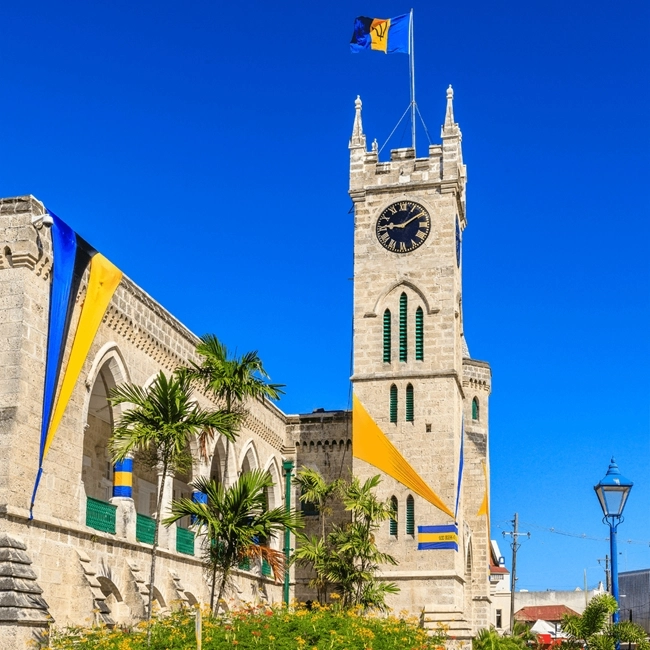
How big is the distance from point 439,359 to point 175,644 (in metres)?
20.3

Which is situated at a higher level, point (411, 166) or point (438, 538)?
point (411, 166)

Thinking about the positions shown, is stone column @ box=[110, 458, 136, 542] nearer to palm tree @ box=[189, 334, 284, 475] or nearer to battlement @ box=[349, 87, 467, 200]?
palm tree @ box=[189, 334, 284, 475]

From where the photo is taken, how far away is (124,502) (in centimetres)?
2405

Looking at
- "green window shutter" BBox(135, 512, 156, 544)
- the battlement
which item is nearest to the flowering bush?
"green window shutter" BBox(135, 512, 156, 544)

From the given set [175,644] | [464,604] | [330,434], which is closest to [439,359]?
[330,434]

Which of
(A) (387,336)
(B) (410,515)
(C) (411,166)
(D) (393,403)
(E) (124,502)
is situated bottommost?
(E) (124,502)

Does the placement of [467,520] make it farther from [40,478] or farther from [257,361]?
[40,478]

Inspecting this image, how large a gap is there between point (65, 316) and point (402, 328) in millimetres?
16674

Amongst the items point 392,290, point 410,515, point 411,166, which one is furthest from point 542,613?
point 411,166

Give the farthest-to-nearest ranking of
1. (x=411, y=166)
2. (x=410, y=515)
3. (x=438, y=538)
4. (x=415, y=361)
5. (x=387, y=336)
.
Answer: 1. (x=411, y=166)
2. (x=387, y=336)
3. (x=415, y=361)
4. (x=410, y=515)
5. (x=438, y=538)

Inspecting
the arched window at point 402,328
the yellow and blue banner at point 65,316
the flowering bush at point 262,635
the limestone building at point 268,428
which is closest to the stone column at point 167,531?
the limestone building at point 268,428

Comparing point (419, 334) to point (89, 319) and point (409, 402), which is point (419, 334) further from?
point (89, 319)

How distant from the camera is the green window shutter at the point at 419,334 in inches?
1405

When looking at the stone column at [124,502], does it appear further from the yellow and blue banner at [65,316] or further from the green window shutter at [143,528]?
the yellow and blue banner at [65,316]
